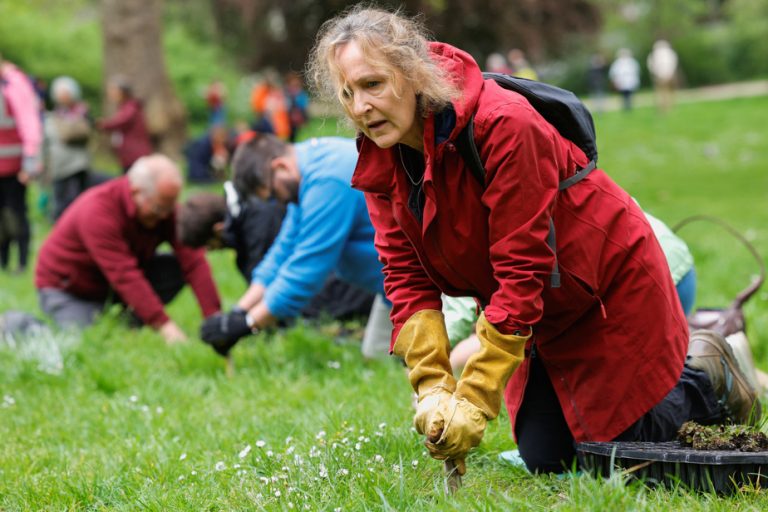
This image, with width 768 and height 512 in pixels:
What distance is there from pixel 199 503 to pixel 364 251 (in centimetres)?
241

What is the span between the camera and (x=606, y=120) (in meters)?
24.7

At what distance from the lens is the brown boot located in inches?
141

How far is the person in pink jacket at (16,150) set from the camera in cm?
1063

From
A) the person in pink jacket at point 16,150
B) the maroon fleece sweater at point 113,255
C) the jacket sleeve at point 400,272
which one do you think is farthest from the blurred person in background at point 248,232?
the person in pink jacket at point 16,150

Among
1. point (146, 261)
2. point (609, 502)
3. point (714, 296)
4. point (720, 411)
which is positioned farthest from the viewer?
A: point (146, 261)

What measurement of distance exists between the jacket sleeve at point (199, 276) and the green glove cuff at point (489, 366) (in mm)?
4453

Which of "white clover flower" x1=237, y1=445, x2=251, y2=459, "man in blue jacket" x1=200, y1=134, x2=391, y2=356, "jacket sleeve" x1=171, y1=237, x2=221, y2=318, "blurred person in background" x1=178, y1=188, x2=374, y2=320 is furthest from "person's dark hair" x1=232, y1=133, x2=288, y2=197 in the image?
"white clover flower" x1=237, y1=445, x2=251, y2=459

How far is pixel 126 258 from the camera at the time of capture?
22.8 ft

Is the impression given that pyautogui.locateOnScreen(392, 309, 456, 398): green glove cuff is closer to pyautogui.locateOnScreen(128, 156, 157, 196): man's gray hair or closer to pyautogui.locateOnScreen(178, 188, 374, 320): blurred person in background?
pyautogui.locateOnScreen(178, 188, 374, 320): blurred person in background

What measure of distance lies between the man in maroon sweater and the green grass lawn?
0.83ft

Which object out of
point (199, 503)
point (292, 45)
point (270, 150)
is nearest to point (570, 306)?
point (199, 503)

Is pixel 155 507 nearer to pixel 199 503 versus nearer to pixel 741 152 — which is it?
pixel 199 503

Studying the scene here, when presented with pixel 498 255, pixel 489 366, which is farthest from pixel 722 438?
pixel 498 255

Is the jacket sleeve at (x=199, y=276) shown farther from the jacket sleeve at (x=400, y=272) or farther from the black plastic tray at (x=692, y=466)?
the black plastic tray at (x=692, y=466)
